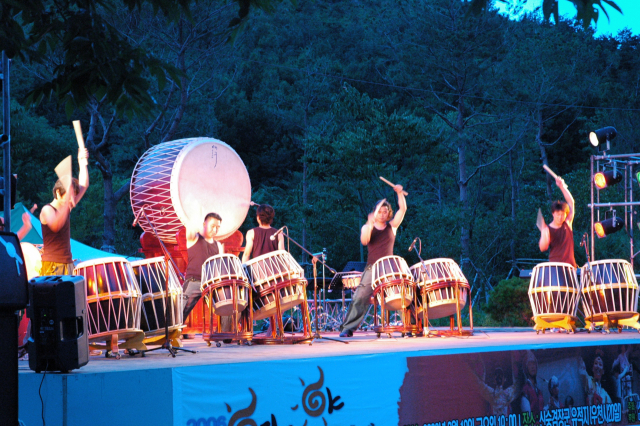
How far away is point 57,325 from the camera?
5.30 m

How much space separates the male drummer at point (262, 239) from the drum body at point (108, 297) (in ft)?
7.63

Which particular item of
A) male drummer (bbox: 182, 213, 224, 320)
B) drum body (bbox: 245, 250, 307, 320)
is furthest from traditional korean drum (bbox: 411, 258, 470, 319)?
male drummer (bbox: 182, 213, 224, 320)

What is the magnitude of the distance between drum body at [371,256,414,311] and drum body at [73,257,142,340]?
3.22 m

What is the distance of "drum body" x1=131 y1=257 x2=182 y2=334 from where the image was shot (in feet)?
22.8

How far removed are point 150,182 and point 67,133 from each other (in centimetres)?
1840

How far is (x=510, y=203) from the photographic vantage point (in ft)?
98.4

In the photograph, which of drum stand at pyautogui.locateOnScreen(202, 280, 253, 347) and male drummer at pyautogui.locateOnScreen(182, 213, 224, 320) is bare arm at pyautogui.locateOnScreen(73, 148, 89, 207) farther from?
male drummer at pyautogui.locateOnScreen(182, 213, 224, 320)

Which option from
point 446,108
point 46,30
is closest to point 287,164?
point 446,108

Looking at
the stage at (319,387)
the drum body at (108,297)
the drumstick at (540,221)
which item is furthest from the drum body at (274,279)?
the drumstick at (540,221)

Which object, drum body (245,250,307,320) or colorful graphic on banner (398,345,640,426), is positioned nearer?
colorful graphic on banner (398,345,640,426)

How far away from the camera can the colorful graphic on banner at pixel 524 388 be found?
20.5 ft

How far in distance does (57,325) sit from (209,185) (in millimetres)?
5114

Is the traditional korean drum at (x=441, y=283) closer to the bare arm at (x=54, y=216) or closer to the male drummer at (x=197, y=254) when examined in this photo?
the male drummer at (x=197, y=254)

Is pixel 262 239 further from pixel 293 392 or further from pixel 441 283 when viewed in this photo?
pixel 293 392
